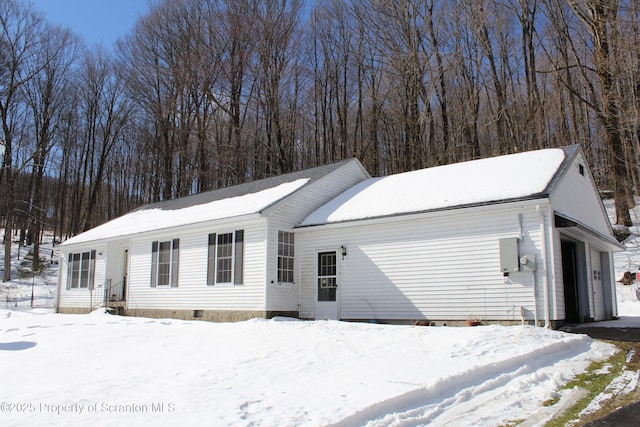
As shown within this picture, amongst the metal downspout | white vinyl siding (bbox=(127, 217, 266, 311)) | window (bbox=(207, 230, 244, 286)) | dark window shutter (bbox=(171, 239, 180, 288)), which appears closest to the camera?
the metal downspout

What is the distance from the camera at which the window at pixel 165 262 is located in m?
17.2

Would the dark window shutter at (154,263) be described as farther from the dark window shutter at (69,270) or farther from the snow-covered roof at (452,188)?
the dark window shutter at (69,270)

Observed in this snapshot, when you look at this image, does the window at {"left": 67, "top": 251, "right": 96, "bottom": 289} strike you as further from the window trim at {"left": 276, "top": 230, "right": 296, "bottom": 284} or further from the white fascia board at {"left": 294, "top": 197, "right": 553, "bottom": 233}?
the white fascia board at {"left": 294, "top": 197, "right": 553, "bottom": 233}

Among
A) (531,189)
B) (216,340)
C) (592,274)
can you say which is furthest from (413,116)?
(216,340)

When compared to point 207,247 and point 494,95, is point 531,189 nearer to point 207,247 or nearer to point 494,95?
point 207,247

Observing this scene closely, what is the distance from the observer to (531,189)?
38.4 ft

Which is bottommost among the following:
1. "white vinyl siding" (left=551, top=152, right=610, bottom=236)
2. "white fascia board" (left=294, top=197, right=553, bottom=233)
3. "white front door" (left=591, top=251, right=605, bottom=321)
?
"white front door" (left=591, top=251, right=605, bottom=321)

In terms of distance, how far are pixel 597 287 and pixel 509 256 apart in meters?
6.15

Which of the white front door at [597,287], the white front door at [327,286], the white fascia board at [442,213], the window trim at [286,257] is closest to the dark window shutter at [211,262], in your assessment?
the window trim at [286,257]

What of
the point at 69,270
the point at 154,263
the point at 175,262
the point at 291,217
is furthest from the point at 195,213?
the point at 69,270

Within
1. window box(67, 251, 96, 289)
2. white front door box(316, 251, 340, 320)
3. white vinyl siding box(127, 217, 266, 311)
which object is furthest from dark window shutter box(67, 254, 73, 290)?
white front door box(316, 251, 340, 320)

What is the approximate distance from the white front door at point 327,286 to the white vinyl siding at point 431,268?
206 millimetres

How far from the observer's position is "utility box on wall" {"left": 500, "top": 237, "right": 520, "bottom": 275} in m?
11.4

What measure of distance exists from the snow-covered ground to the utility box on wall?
1995 millimetres
